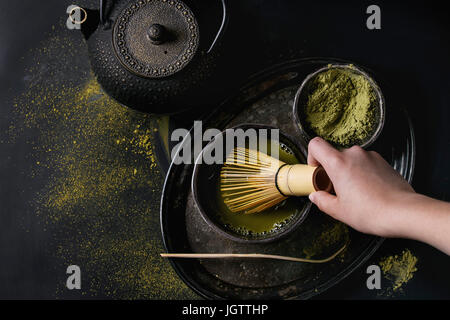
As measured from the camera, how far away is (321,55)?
102 centimetres

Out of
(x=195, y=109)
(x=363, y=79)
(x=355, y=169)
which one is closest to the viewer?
(x=355, y=169)

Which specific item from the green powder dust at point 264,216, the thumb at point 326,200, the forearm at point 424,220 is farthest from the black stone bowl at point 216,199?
the forearm at point 424,220

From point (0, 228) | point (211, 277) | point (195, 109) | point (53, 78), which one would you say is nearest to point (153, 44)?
point (195, 109)

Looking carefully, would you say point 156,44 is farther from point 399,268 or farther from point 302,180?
point 399,268

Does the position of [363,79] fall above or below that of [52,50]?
below

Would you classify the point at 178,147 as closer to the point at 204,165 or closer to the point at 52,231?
the point at 204,165

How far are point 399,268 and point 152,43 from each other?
808 millimetres

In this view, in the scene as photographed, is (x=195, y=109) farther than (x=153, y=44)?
Yes

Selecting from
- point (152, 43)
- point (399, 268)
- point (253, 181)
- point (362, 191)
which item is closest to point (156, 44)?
point (152, 43)

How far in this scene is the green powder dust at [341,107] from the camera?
2.89 feet

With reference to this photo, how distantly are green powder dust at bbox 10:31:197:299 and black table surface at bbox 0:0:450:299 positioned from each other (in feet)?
0.09

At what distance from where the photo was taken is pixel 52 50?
1.08 metres

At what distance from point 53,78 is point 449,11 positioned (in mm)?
1056

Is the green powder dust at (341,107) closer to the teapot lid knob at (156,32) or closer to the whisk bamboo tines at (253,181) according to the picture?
the whisk bamboo tines at (253,181)
